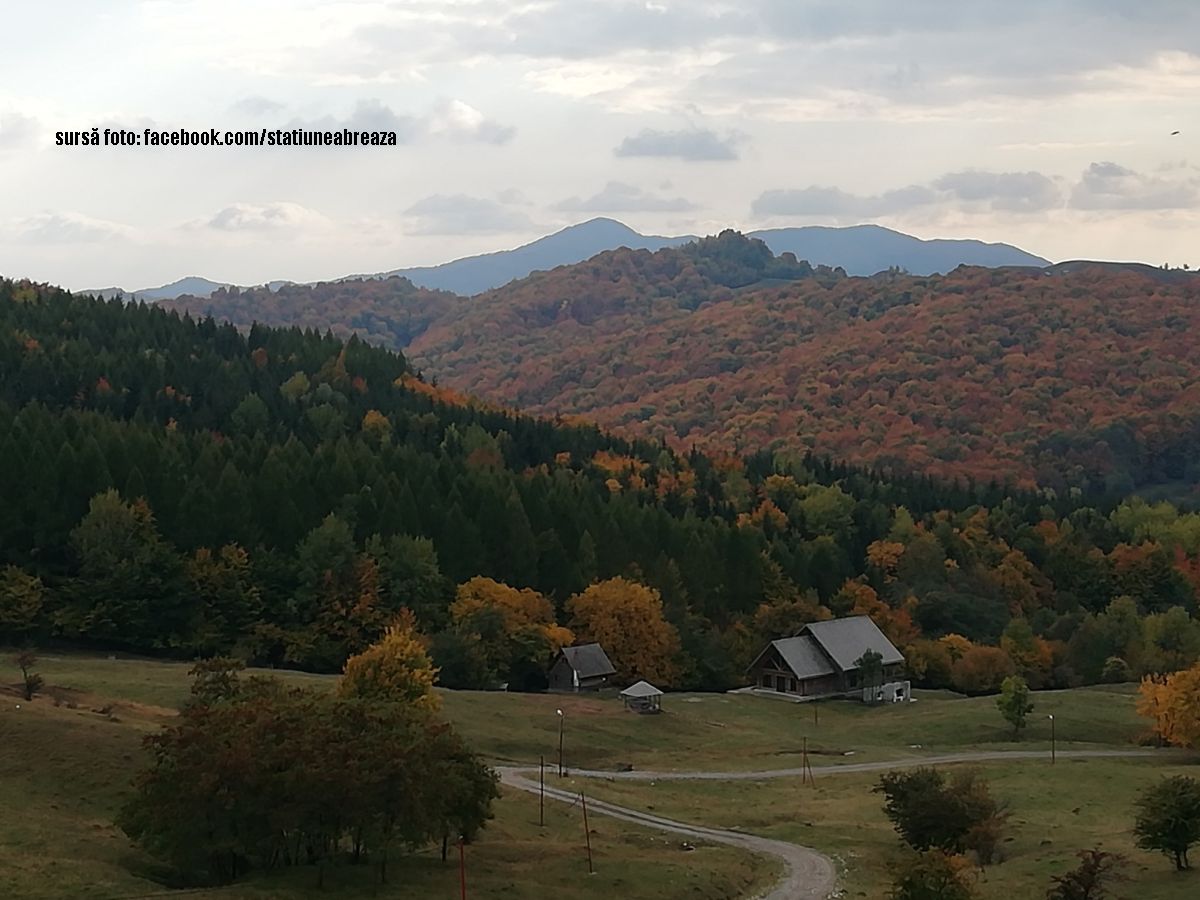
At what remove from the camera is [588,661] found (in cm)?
10569

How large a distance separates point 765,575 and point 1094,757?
56.0 m

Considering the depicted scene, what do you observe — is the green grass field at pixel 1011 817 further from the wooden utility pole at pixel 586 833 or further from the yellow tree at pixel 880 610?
the yellow tree at pixel 880 610

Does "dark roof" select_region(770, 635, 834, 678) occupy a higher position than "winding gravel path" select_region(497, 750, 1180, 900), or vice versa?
"dark roof" select_region(770, 635, 834, 678)

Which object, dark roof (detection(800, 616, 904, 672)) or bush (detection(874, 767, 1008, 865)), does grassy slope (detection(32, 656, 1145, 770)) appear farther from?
bush (detection(874, 767, 1008, 865))

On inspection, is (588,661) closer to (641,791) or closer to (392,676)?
(641,791)

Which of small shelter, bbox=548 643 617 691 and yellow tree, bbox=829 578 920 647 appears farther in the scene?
yellow tree, bbox=829 578 920 647

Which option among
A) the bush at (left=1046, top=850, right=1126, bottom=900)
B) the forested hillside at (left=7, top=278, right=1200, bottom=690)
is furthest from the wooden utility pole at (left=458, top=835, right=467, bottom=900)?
the forested hillside at (left=7, top=278, right=1200, bottom=690)

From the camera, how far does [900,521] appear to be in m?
162

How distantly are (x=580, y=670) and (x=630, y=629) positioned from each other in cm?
888

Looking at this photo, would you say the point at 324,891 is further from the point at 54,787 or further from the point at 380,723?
the point at 54,787

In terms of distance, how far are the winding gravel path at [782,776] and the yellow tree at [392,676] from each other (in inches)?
249

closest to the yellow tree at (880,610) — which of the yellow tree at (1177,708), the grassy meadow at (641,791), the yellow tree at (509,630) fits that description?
the grassy meadow at (641,791)

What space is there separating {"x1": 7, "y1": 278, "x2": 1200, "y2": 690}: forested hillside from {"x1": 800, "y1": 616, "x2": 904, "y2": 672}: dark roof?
281 inches

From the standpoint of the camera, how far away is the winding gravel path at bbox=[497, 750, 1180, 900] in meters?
49.9
